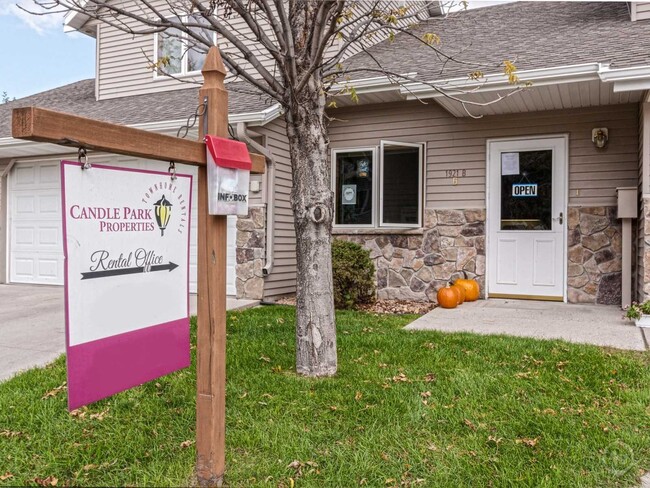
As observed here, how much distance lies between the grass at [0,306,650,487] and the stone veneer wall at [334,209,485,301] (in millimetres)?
3198

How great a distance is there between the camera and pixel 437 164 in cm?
748

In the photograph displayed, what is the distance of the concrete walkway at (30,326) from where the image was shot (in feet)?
13.7

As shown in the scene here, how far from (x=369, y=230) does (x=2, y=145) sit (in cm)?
595

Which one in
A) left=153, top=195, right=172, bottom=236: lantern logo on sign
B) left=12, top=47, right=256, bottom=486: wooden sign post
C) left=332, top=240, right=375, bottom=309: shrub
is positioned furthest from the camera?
left=332, top=240, right=375, bottom=309: shrub

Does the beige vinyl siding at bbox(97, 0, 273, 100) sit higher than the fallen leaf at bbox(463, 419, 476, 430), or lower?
higher

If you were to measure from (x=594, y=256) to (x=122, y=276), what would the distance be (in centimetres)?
621

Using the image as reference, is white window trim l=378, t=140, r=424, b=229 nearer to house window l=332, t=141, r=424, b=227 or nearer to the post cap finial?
house window l=332, t=141, r=424, b=227

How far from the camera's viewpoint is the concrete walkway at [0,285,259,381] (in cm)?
418

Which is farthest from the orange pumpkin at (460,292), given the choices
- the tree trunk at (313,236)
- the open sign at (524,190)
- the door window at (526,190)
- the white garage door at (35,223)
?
the white garage door at (35,223)

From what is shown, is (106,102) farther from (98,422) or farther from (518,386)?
(518,386)

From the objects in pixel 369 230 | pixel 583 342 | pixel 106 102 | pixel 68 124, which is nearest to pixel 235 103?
pixel 369 230

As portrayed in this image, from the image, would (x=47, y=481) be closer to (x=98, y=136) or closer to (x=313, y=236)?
(x=98, y=136)

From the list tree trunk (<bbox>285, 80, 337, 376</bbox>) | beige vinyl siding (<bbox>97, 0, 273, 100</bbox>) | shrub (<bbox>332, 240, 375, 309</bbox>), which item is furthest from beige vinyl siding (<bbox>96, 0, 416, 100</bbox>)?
tree trunk (<bbox>285, 80, 337, 376</bbox>)

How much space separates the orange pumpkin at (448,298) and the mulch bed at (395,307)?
0.28 metres
